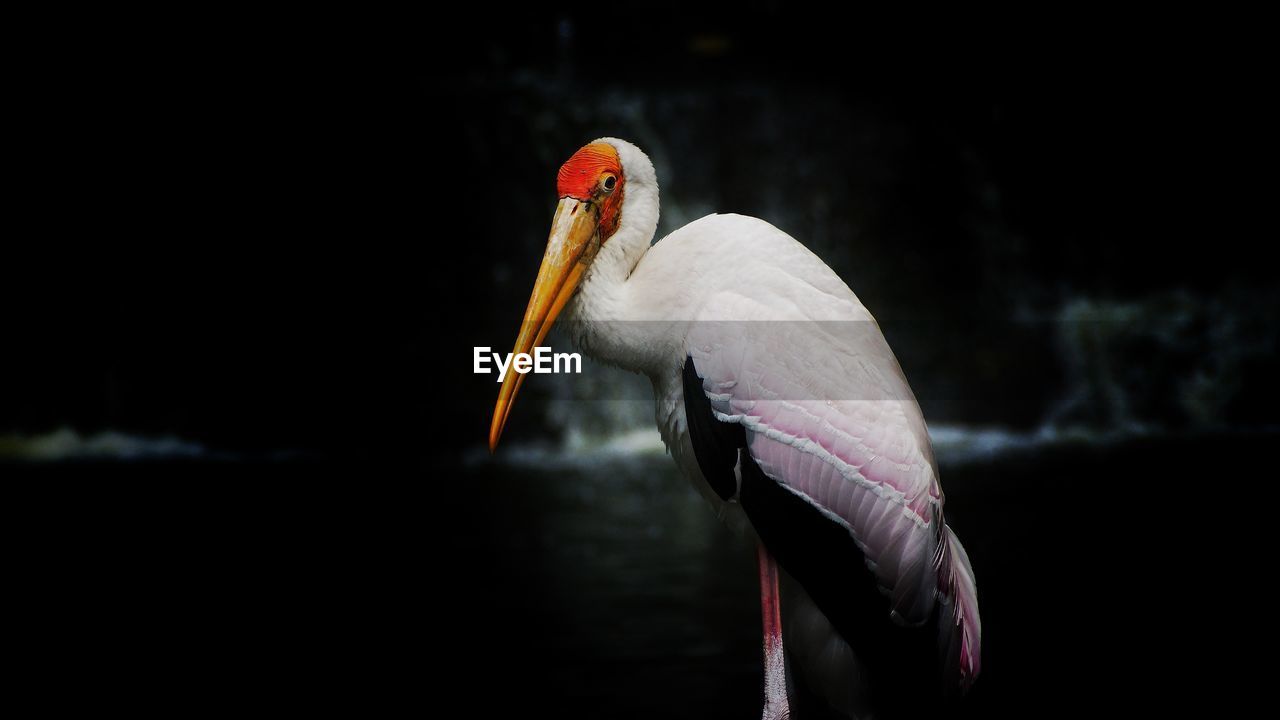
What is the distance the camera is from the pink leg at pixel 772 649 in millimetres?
1981

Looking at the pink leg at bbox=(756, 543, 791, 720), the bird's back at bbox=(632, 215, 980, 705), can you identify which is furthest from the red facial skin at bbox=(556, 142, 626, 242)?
the pink leg at bbox=(756, 543, 791, 720)

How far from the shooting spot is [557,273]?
2.06 meters

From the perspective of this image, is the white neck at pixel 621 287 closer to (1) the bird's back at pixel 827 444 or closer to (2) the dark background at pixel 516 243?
(1) the bird's back at pixel 827 444

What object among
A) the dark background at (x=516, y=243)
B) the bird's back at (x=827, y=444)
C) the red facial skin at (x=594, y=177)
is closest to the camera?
the bird's back at (x=827, y=444)

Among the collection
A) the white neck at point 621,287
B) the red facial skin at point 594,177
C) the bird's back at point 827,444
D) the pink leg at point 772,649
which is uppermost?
the red facial skin at point 594,177

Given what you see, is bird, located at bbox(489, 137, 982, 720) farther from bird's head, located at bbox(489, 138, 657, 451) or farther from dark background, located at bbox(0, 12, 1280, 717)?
dark background, located at bbox(0, 12, 1280, 717)

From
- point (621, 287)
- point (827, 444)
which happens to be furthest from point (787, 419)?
point (621, 287)

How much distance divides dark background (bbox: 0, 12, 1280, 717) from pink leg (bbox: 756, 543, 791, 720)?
3.31 meters

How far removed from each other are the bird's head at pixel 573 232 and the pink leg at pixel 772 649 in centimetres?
51

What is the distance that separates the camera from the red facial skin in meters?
2.07

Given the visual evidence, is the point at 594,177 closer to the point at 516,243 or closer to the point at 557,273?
the point at 557,273

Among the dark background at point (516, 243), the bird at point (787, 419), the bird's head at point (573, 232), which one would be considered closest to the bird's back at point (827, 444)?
the bird at point (787, 419)

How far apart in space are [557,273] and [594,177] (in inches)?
6.9

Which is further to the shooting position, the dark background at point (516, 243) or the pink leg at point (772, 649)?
the dark background at point (516, 243)
